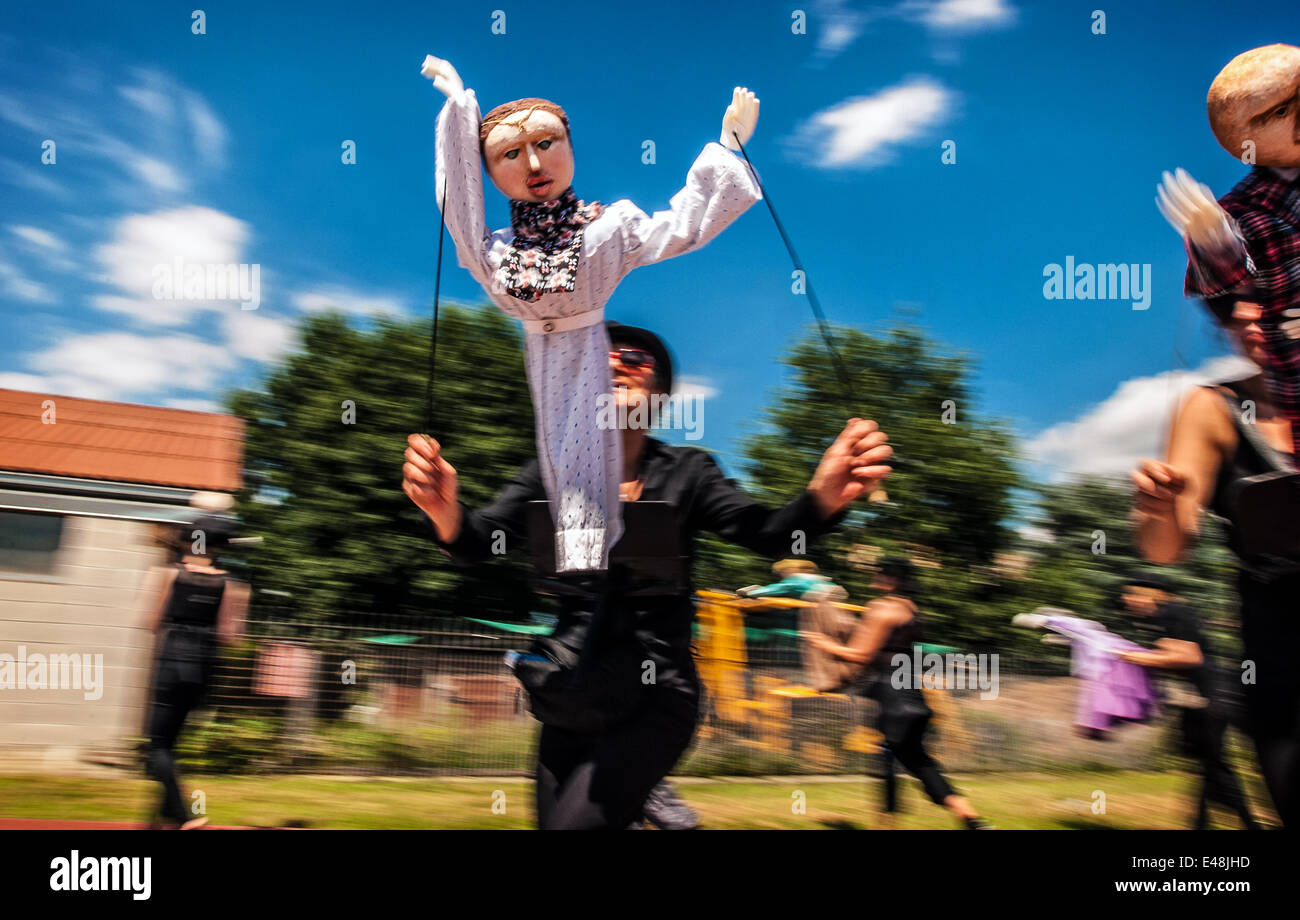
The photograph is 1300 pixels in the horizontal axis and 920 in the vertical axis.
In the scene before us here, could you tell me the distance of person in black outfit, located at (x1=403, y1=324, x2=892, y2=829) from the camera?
69.0 inches

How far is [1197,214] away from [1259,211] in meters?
0.19

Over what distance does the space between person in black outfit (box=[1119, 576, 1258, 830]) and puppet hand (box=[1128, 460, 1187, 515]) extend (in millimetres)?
3302

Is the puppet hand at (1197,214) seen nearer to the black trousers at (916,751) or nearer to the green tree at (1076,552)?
the black trousers at (916,751)

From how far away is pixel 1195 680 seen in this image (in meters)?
4.54

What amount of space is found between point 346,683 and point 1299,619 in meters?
6.77

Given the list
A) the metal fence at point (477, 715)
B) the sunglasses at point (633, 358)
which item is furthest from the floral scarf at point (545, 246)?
the metal fence at point (477, 715)

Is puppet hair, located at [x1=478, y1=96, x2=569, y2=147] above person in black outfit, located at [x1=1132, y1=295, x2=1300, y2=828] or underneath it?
above

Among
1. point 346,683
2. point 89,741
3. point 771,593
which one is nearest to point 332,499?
point 89,741

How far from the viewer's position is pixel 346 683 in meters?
7.25

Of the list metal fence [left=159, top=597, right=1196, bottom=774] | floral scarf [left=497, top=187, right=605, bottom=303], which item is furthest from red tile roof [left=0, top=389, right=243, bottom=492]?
floral scarf [left=497, top=187, right=605, bottom=303]

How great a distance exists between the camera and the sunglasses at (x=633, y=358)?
2049 mm

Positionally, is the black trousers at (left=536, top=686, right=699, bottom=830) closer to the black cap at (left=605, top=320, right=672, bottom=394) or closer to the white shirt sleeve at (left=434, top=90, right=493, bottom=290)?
the black cap at (left=605, top=320, right=672, bottom=394)

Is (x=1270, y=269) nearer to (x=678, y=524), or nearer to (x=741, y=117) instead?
(x=741, y=117)

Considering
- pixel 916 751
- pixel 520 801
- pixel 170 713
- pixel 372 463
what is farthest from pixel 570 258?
pixel 372 463
